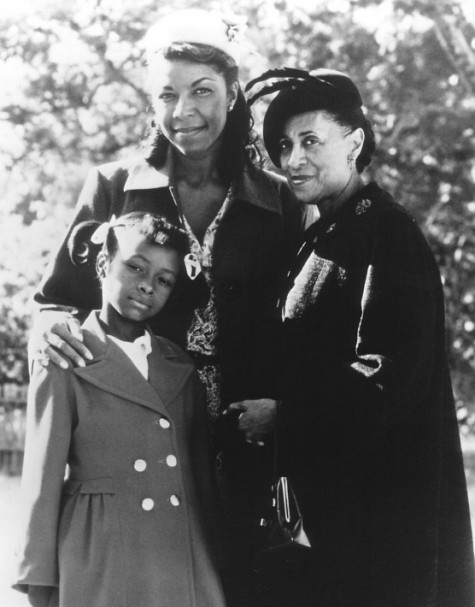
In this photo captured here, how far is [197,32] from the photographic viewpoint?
352 centimetres

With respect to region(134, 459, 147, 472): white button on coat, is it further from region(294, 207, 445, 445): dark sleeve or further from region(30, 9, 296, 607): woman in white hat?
region(294, 207, 445, 445): dark sleeve

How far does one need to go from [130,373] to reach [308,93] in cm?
110

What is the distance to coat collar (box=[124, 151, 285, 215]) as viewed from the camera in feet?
12.0

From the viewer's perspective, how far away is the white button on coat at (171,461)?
309 centimetres

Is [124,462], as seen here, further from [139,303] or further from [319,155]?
[319,155]

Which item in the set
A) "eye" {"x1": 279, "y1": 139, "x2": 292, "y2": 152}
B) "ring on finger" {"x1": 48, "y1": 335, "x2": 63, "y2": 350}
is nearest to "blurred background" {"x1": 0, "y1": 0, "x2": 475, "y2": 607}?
"eye" {"x1": 279, "y1": 139, "x2": 292, "y2": 152}

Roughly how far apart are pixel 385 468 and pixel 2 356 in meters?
12.2

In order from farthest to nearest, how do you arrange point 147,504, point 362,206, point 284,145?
1. point 284,145
2. point 362,206
3. point 147,504

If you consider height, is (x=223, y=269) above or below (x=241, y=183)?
below

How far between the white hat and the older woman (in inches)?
17.2

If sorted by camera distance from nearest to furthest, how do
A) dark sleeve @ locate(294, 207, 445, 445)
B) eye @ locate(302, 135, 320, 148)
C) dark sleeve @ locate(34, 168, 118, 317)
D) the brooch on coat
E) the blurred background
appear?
1. dark sleeve @ locate(294, 207, 445, 445)
2. the brooch on coat
3. eye @ locate(302, 135, 320, 148)
4. dark sleeve @ locate(34, 168, 118, 317)
5. the blurred background

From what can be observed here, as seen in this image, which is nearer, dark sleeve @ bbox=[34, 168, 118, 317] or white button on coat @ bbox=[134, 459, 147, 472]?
white button on coat @ bbox=[134, 459, 147, 472]

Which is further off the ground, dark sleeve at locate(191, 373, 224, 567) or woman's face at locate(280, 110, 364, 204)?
woman's face at locate(280, 110, 364, 204)

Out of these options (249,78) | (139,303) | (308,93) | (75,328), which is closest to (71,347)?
(75,328)
